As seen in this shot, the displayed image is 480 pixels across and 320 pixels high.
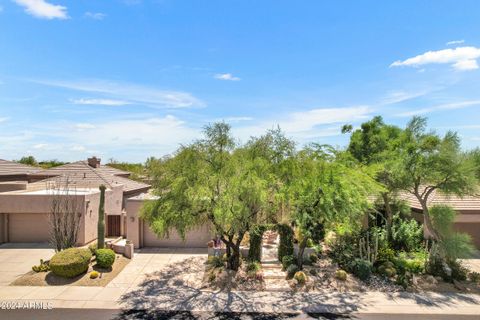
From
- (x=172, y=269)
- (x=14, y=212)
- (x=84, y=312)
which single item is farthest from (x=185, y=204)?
(x=14, y=212)

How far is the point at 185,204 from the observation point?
14.9 metres

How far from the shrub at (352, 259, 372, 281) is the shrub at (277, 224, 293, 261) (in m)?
3.31

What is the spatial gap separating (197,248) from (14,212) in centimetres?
1253

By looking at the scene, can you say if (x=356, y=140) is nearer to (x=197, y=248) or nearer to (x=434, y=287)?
(x=434, y=287)

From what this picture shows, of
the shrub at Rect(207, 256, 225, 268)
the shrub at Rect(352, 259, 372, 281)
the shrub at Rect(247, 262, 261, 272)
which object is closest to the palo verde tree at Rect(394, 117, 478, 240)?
the shrub at Rect(352, 259, 372, 281)

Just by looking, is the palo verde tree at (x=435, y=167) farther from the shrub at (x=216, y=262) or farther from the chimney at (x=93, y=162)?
the chimney at (x=93, y=162)

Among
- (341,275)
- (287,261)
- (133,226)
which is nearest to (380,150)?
(341,275)

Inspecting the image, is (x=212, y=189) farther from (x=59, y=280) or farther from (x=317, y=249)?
(x=59, y=280)

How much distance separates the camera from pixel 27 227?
22141 millimetres

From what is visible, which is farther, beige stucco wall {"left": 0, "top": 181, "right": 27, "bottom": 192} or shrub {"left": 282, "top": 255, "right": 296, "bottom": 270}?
beige stucco wall {"left": 0, "top": 181, "right": 27, "bottom": 192}

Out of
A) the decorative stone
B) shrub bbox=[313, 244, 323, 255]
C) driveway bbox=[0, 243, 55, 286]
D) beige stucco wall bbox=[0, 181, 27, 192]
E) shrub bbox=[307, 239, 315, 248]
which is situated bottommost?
the decorative stone

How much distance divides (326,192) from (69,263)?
12.3m

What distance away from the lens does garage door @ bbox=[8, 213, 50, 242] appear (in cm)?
2206

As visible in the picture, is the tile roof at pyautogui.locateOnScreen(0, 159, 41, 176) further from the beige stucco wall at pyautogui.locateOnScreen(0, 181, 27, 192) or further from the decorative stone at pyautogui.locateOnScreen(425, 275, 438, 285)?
the decorative stone at pyautogui.locateOnScreen(425, 275, 438, 285)
